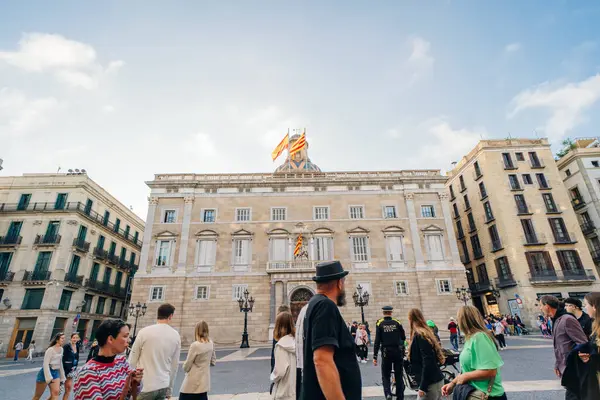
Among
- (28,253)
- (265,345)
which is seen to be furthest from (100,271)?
(265,345)

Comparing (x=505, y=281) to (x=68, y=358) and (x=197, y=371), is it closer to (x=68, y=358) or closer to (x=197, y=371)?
(x=197, y=371)

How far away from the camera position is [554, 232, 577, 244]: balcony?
1056 inches

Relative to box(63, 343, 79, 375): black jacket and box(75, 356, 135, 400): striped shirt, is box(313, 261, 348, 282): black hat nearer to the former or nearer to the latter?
box(75, 356, 135, 400): striped shirt

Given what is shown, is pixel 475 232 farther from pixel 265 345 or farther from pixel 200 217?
pixel 200 217

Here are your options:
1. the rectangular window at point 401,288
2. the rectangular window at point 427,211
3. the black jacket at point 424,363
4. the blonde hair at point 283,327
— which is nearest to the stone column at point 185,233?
the rectangular window at point 401,288

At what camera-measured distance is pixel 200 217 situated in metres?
27.3

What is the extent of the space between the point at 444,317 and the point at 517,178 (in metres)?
15.8

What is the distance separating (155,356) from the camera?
405 cm

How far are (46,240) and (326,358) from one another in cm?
3169

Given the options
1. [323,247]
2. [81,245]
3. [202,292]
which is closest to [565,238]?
[323,247]

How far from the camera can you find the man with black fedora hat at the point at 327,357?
2195 mm

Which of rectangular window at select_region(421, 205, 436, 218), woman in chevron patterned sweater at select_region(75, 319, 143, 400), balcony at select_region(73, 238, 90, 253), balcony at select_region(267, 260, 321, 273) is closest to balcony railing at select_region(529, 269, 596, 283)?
rectangular window at select_region(421, 205, 436, 218)

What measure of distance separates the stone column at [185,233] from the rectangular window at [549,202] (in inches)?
1275

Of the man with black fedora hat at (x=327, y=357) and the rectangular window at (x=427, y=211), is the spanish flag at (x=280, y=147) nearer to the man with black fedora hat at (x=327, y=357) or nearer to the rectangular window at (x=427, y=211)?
the rectangular window at (x=427, y=211)
